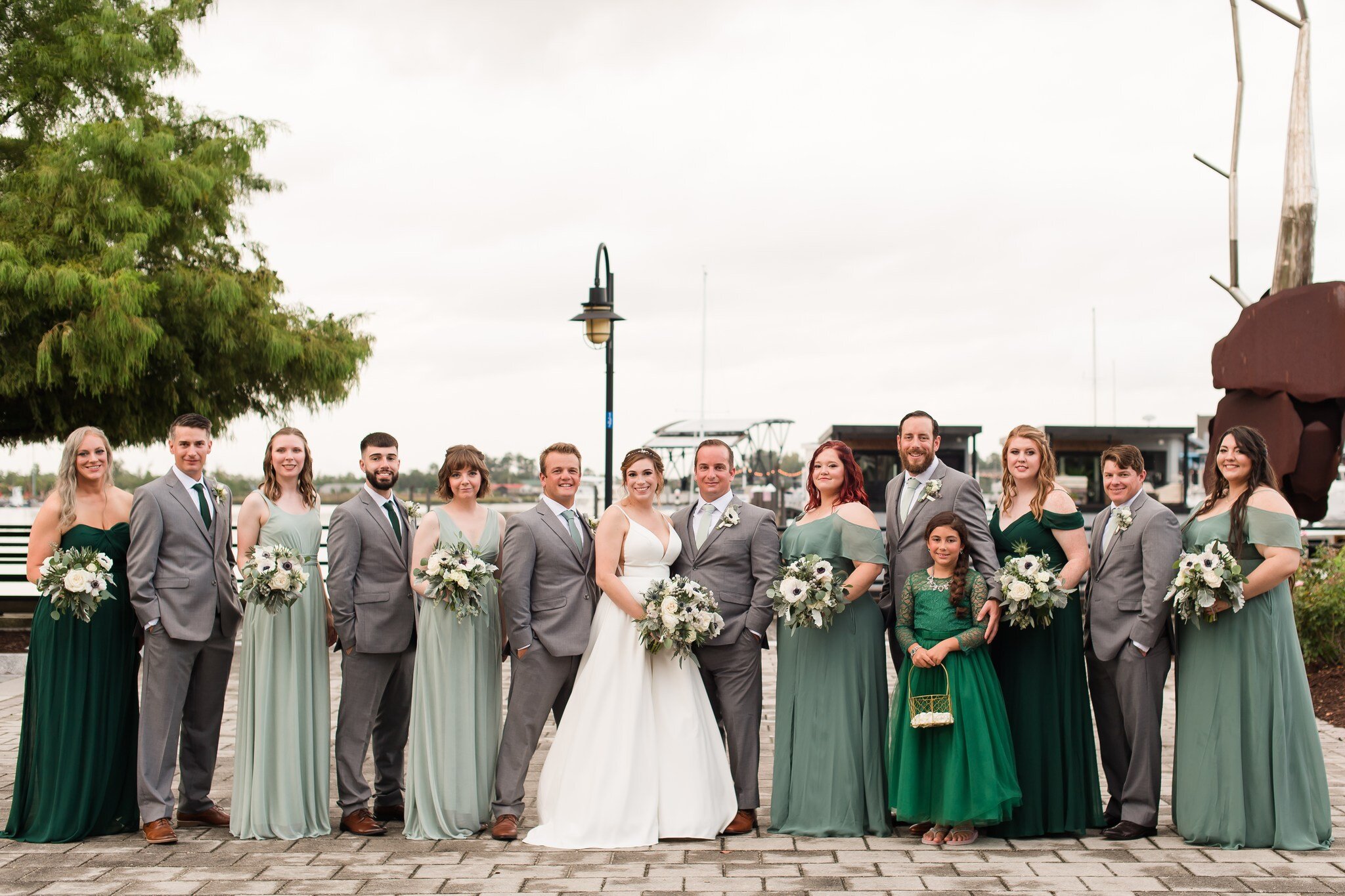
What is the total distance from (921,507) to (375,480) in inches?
113

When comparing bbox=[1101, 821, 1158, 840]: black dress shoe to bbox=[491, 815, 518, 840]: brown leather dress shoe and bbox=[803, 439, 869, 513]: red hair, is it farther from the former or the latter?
bbox=[491, 815, 518, 840]: brown leather dress shoe

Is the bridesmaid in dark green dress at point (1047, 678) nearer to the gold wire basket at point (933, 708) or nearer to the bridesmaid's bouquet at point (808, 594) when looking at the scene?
the gold wire basket at point (933, 708)

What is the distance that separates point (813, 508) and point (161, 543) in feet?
11.2

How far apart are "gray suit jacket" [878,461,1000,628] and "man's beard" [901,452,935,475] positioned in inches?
2.5

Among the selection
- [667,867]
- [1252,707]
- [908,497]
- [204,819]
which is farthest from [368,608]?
[1252,707]

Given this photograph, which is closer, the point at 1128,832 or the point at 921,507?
the point at 1128,832

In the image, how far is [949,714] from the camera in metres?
6.02

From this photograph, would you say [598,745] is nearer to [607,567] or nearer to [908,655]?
[607,567]

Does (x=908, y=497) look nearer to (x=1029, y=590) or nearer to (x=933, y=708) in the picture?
(x=1029, y=590)

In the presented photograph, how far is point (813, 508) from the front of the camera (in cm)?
666

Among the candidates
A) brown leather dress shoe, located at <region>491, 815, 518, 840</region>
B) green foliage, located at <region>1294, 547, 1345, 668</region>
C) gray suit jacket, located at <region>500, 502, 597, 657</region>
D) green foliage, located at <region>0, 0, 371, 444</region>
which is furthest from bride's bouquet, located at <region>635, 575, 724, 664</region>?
green foliage, located at <region>0, 0, 371, 444</region>

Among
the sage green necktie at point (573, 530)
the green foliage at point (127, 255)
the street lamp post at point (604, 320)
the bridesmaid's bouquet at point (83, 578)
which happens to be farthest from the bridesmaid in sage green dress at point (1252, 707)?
the green foliage at point (127, 255)

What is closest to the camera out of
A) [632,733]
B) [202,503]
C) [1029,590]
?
[1029,590]

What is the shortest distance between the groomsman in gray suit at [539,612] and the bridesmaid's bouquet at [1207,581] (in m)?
2.96
